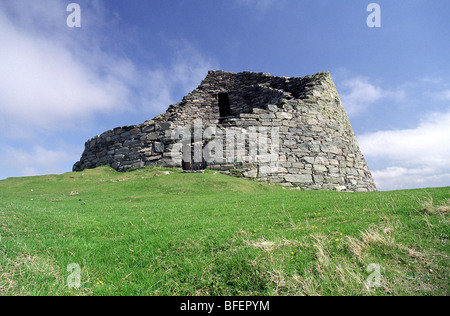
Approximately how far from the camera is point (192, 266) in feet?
12.0

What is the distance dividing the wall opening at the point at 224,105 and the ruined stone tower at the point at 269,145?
6.25 meters

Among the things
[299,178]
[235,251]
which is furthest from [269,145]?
[235,251]

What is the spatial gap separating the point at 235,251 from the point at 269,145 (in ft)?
40.5

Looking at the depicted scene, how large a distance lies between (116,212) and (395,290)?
302 inches

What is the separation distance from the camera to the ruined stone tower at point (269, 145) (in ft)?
50.0

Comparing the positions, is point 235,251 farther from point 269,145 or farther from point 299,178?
point 269,145

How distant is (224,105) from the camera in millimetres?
26531

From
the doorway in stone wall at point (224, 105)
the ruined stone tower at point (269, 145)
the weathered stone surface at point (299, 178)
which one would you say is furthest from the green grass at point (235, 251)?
the doorway in stone wall at point (224, 105)

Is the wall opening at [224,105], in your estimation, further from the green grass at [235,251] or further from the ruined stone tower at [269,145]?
the green grass at [235,251]

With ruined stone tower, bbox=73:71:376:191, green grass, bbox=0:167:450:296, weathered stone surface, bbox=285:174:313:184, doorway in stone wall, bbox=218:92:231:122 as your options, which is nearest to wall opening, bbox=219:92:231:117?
doorway in stone wall, bbox=218:92:231:122

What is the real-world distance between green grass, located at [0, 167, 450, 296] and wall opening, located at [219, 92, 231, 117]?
20.0 metres

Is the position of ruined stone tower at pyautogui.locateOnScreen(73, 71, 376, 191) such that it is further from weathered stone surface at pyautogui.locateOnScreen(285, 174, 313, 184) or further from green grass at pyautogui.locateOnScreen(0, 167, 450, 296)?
green grass at pyautogui.locateOnScreen(0, 167, 450, 296)

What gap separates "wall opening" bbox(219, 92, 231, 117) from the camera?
2595 centimetres

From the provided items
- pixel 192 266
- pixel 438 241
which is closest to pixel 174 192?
pixel 192 266
